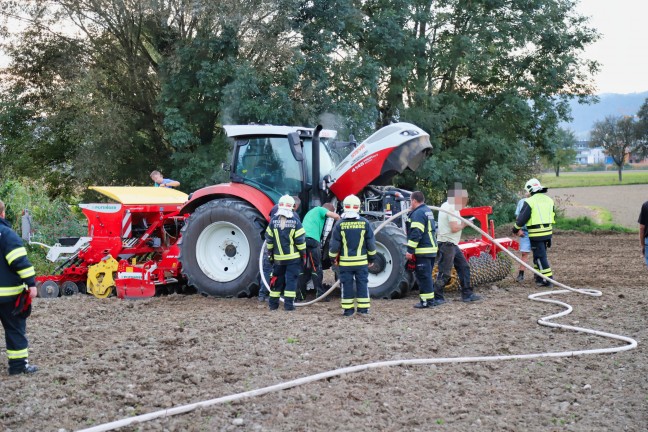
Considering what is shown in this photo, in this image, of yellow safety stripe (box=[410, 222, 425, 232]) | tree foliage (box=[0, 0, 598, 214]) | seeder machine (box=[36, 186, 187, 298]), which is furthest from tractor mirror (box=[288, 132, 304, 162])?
tree foliage (box=[0, 0, 598, 214])

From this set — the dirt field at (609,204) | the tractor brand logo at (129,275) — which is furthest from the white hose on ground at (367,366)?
the dirt field at (609,204)

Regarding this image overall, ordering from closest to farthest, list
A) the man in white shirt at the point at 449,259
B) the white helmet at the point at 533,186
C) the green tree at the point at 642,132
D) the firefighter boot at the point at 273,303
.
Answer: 1. the firefighter boot at the point at 273,303
2. the man in white shirt at the point at 449,259
3. the white helmet at the point at 533,186
4. the green tree at the point at 642,132

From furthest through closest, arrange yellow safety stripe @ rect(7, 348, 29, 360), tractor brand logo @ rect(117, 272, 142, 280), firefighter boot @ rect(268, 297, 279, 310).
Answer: tractor brand logo @ rect(117, 272, 142, 280) → firefighter boot @ rect(268, 297, 279, 310) → yellow safety stripe @ rect(7, 348, 29, 360)

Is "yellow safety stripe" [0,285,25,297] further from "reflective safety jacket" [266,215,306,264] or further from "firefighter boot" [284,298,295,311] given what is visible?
"firefighter boot" [284,298,295,311]

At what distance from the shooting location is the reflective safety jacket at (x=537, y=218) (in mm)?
10742

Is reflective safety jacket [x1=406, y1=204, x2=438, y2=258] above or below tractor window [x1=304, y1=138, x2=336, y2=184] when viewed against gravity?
below

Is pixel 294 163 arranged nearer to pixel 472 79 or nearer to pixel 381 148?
pixel 381 148

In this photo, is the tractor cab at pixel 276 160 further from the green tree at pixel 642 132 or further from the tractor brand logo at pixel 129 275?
the green tree at pixel 642 132

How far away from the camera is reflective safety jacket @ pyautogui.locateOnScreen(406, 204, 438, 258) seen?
9.06 meters

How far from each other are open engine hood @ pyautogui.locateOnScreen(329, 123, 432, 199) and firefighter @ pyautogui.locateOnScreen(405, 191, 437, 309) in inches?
22.5

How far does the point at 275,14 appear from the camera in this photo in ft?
57.5

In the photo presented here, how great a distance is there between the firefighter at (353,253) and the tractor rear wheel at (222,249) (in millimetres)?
1510

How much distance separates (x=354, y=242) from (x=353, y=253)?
5.2 inches

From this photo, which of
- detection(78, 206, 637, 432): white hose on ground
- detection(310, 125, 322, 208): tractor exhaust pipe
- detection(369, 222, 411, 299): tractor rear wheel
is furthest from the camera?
detection(310, 125, 322, 208): tractor exhaust pipe
